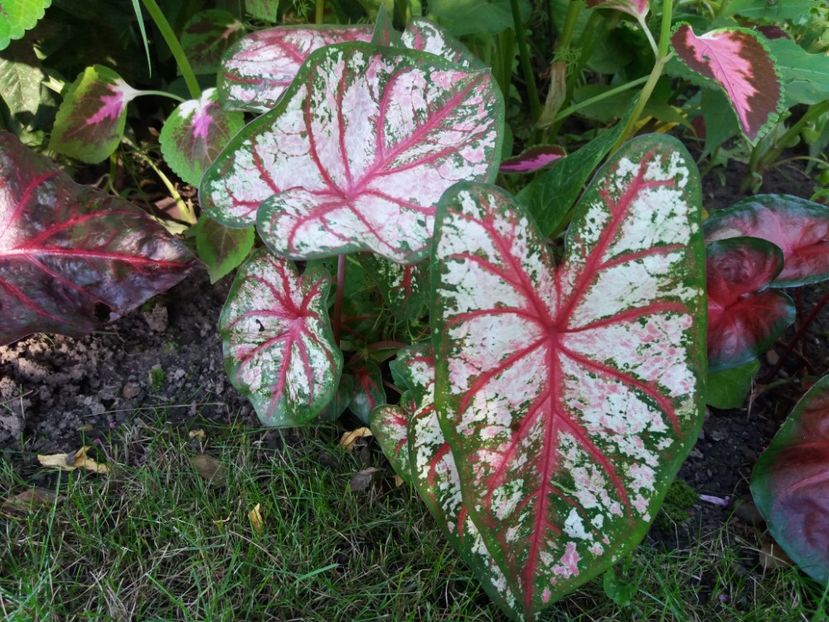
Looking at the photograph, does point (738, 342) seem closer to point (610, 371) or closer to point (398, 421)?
point (610, 371)

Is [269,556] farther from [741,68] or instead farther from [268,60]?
[741,68]

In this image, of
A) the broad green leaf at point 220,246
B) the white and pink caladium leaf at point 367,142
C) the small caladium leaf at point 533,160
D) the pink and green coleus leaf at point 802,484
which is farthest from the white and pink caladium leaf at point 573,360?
the broad green leaf at point 220,246

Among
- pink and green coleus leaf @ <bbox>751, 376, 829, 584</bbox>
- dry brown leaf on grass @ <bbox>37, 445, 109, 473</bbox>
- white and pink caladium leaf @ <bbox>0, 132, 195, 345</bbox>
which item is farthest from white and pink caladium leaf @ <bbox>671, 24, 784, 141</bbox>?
dry brown leaf on grass @ <bbox>37, 445, 109, 473</bbox>

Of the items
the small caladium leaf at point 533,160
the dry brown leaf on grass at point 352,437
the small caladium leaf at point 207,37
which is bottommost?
the dry brown leaf on grass at point 352,437

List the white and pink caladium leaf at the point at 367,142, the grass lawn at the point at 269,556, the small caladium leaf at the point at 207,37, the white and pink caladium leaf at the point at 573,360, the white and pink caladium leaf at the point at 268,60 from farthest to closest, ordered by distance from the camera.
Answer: the small caladium leaf at the point at 207,37 < the white and pink caladium leaf at the point at 268,60 < the grass lawn at the point at 269,556 < the white and pink caladium leaf at the point at 367,142 < the white and pink caladium leaf at the point at 573,360

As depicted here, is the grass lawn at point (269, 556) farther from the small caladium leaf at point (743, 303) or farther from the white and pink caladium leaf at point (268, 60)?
the white and pink caladium leaf at point (268, 60)

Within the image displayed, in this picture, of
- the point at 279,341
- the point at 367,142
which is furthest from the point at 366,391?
the point at 367,142

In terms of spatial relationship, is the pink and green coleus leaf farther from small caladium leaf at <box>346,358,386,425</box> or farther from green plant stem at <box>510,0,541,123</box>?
green plant stem at <box>510,0,541,123</box>
